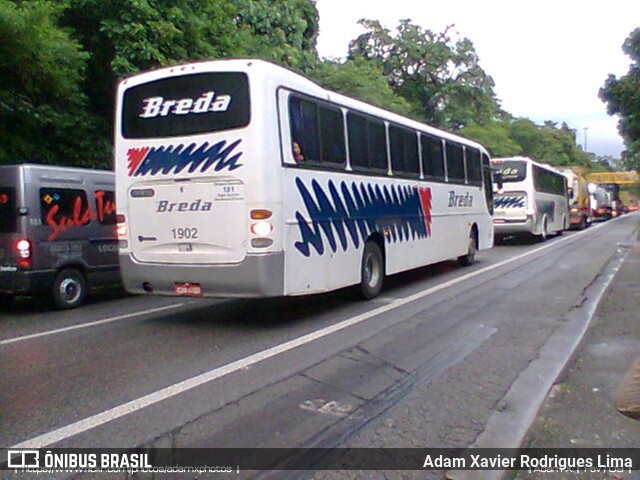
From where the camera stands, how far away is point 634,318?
862 cm

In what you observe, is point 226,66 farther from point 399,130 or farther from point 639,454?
point 639,454

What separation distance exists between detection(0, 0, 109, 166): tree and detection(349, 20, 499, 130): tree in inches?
1198

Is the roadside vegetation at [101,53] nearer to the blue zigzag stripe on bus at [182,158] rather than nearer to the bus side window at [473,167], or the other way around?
the blue zigzag stripe on bus at [182,158]

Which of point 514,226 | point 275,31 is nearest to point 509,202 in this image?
point 514,226

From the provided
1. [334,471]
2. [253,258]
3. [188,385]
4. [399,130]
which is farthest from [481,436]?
[399,130]

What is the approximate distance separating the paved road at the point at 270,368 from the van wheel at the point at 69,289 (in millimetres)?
246

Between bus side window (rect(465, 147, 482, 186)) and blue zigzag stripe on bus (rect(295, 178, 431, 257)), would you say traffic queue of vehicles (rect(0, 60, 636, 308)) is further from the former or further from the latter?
bus side window (rect(465, 147, 482, 186))

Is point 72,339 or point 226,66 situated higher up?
point 226,66

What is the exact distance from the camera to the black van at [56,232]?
9961 millimetres

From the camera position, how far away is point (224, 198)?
8.09 meters

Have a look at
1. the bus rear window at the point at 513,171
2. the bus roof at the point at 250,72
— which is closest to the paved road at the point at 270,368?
the bus roof at the point at 250,72

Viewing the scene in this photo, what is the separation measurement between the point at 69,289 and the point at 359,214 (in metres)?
4.81

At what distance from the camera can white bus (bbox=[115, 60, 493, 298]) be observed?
26.3 ft

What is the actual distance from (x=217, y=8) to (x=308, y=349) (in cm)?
903
